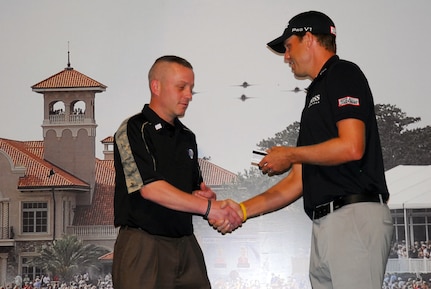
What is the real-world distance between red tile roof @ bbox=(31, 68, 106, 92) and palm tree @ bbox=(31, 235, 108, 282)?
1.14 metres

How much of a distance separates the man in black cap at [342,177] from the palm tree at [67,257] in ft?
8.86

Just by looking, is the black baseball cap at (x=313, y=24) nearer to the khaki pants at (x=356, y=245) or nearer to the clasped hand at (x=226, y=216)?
the khaki pants at (x=356, y=245)

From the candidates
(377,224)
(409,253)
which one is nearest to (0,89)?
(409,253)

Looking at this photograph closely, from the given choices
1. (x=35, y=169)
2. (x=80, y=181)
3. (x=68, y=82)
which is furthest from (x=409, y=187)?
(x=35, y=169)

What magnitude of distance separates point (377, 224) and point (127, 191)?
1.17 metres

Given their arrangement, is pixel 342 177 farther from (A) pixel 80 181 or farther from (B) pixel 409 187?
(A) pixel 80 181

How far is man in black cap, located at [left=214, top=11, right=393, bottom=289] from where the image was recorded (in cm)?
297

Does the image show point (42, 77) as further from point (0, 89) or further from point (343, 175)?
point (343, 175)

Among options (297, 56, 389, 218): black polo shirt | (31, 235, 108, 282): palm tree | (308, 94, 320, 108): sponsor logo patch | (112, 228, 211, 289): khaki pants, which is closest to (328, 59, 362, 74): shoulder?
(297, 56, 389, 218): black polo shirt

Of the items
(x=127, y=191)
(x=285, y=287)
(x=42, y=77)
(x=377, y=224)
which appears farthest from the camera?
(x=42, y=77)

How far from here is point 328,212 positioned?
3.09 meters

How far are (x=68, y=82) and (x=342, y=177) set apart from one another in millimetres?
3174

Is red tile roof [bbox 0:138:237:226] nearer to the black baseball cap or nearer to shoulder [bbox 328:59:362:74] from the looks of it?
the black baseball cap

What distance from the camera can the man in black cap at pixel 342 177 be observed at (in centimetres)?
297
